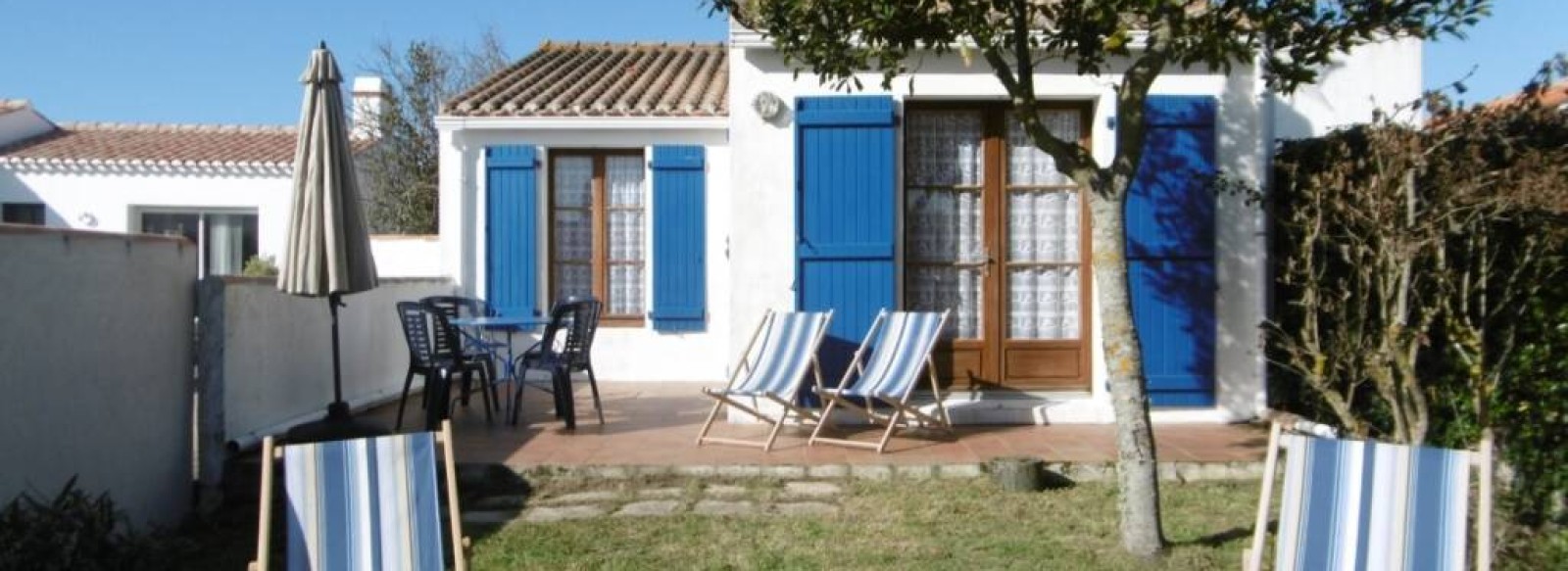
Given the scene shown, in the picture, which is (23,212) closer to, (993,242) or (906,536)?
(993,242)

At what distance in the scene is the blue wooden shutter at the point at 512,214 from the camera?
1029cm

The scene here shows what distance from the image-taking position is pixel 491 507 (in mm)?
5766

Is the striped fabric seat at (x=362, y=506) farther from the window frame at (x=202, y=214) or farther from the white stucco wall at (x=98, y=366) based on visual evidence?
the window frame at (x=202, y=214)

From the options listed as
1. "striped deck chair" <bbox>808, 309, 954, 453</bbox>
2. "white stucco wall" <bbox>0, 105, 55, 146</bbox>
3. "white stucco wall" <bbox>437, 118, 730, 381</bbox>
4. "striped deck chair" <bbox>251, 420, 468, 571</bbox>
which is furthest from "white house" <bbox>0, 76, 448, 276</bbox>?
"striped deck chair" <bbox>251, 420, 468, 571</bbox>

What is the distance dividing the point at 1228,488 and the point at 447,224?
7.08 m

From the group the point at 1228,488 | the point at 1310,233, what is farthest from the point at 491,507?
the point at 1310,233

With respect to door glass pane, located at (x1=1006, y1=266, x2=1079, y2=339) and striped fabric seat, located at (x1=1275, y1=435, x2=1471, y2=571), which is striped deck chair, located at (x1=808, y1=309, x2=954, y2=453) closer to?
A: door glass pane, located at (x1=1006, y1=266, x2=1079, y2=339)

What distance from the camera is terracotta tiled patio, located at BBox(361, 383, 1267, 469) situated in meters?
6.37

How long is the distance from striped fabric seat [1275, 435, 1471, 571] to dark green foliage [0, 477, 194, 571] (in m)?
4.28

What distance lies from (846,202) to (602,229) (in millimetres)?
3666

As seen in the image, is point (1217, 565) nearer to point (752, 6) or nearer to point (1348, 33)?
point (1348, 33)

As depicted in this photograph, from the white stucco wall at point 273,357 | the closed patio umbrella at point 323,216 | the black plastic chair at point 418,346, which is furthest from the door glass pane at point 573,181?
the closed patio umbrella at point 323,216

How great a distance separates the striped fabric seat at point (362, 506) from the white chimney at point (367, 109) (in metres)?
14.1

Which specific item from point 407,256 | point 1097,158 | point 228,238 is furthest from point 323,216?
point 228,238
